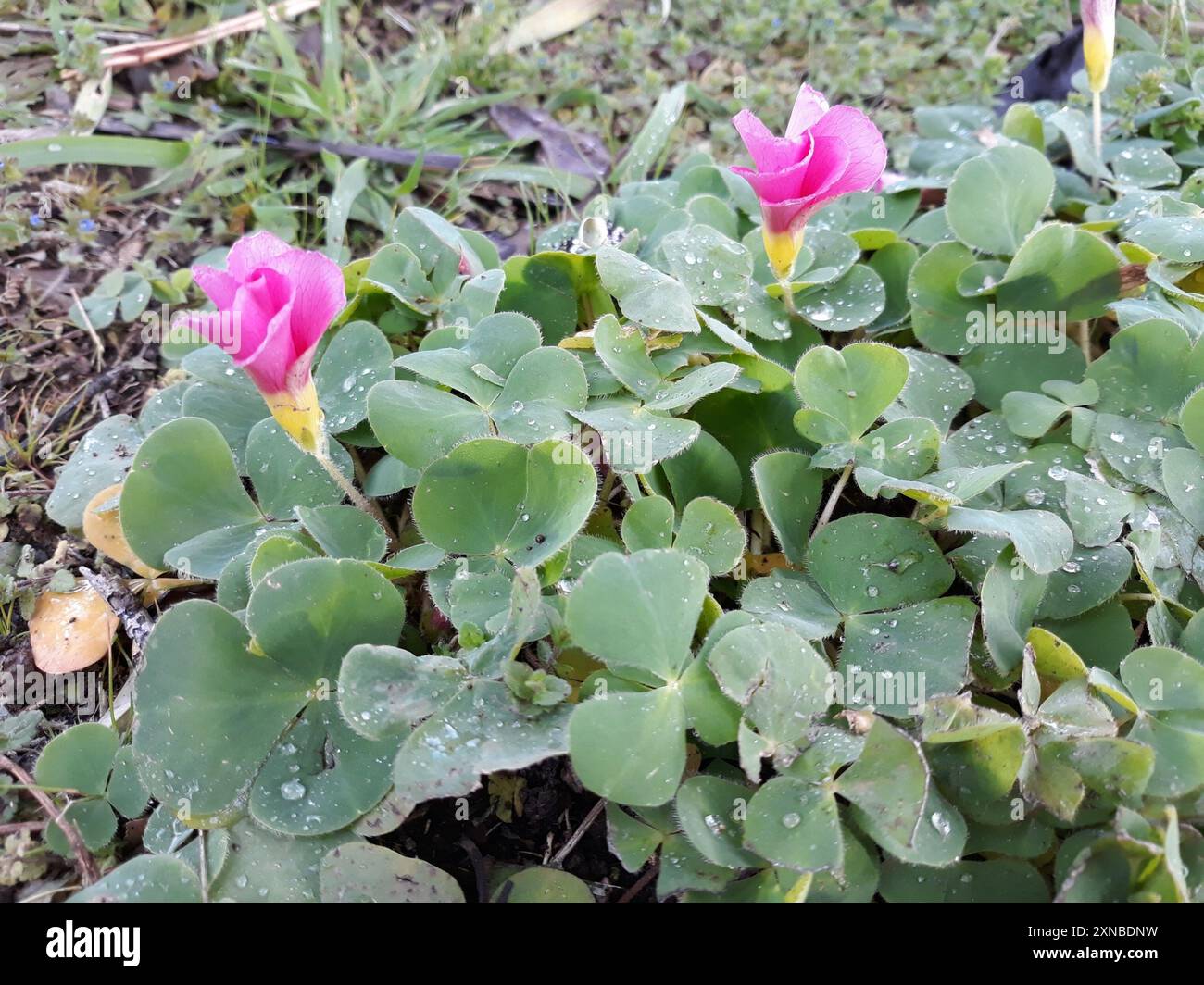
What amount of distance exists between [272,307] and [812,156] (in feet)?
2.55

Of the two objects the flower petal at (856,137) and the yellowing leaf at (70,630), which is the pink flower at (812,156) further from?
the yellowing leaf at (70,630)

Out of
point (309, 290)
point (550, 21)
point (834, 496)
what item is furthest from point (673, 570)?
point (550, 21)

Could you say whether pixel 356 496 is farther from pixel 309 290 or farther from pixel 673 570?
pixel 673 570

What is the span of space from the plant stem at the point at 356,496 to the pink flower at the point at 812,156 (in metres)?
0.74

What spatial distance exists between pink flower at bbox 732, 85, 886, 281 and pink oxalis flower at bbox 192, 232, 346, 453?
24.0 inches

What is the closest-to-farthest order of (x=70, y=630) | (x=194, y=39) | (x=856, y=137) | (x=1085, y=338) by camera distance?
(x=856, y=137)
(x=70, y=630)
(x=1085, y=338)
(x=194, y=39)

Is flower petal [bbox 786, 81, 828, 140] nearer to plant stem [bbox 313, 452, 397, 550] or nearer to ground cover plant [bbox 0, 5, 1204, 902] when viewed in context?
ground cover plant [bbox 0, 5, 1204, 902]

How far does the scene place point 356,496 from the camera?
4.91 ft

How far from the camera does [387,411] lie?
1.38 metres

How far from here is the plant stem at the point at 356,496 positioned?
1.44 meters

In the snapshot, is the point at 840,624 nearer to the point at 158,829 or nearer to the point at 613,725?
the point at 613,725

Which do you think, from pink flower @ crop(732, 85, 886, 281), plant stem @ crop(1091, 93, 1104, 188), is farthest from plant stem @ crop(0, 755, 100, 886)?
plant stem @ crop(1091, 93, 1104, 188)
